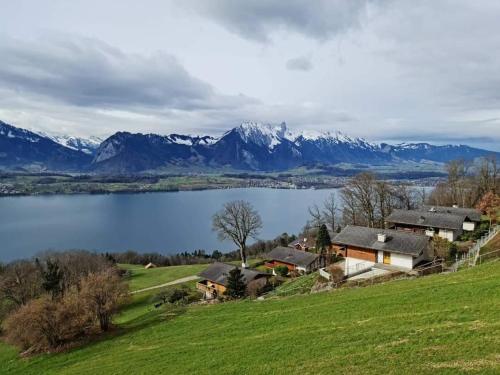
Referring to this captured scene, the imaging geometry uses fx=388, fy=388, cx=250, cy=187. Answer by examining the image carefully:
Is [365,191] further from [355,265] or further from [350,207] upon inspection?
[355,265]

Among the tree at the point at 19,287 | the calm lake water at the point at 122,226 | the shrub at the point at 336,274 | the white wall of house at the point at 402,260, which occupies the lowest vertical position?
the calm lake water at the point at 122,226

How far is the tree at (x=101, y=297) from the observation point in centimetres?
2645

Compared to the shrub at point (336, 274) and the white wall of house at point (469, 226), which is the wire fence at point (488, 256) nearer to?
the shrub at point (336, 274)

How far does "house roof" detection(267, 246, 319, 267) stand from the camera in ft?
169

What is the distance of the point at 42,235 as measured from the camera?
11781cm

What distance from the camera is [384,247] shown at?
105 feet

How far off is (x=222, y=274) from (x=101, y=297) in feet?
71.3

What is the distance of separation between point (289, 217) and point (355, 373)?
138 meters

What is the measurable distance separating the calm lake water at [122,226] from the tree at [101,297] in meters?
67.3

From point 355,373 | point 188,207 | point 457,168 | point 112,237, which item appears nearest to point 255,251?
point 457,168

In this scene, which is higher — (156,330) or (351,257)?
(351,257)

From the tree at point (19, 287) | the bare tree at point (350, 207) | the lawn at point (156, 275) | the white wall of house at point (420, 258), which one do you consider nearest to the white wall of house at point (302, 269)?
the bare tree at point (350, 207)

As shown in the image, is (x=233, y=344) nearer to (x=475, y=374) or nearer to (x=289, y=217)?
(x=475, y=374)

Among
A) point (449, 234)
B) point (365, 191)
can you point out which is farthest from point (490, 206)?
point (365, 191)
